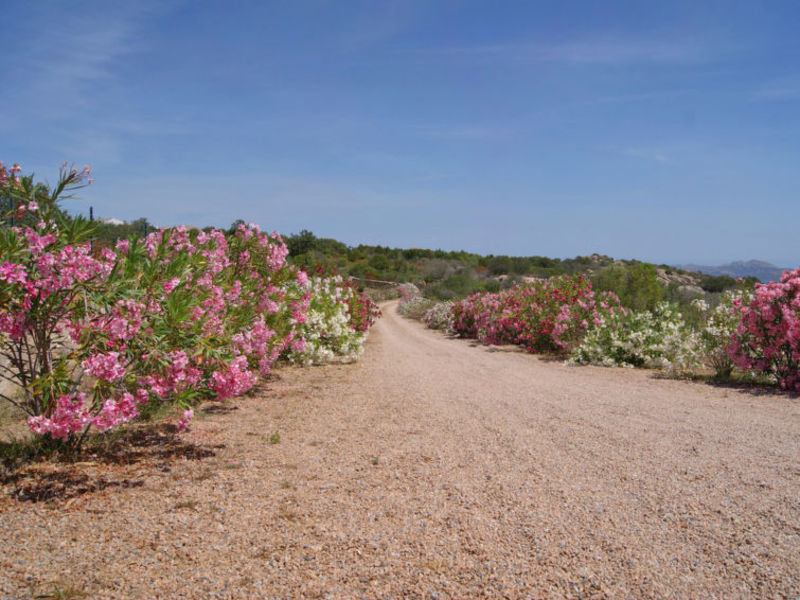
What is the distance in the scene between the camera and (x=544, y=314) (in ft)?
38.9

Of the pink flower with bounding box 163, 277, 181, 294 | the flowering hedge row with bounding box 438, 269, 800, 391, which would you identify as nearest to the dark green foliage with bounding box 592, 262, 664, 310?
the flowering hedge row with bounding box 438, 269, 800, 391

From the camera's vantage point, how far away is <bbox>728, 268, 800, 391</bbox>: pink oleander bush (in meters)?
7.13

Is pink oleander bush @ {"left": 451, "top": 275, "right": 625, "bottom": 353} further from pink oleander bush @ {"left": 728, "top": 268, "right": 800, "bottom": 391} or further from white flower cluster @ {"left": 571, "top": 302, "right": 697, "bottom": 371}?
pink oleander bush @ {"left": 728, "top": 268, "right": 800, "bottom": 391}

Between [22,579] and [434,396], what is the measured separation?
4.74 m

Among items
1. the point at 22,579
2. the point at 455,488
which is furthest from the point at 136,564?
the point at 455,488

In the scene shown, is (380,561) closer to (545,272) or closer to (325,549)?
(325,549)

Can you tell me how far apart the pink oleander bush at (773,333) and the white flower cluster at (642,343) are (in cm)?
126

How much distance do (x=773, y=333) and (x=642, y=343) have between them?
230 cm

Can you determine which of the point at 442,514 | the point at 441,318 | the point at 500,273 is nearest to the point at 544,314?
the point at 441,318

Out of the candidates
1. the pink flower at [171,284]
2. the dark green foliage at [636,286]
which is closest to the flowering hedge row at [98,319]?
the pink flower at [171,284]

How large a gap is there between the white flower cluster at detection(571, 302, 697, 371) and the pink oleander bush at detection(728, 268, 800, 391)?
1.26 meters

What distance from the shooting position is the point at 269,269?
6879 mm

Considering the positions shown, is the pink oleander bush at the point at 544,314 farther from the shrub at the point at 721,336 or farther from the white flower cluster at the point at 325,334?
the white flower cluster at the point at 325,334

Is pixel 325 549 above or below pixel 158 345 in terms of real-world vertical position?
below
